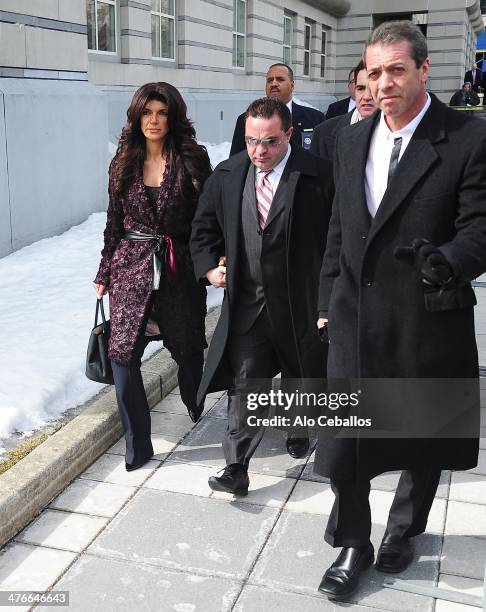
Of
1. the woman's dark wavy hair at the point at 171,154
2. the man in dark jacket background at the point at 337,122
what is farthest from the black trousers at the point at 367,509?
the man in dark jacket background at the point at 337,122

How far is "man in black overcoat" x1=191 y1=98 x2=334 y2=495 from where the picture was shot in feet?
11.7

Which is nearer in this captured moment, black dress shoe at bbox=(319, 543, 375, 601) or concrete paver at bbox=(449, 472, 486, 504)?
black dress shoe at bbox=(319, 543, 375, 601)

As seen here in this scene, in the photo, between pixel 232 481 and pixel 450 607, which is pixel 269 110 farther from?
pixel 450 607

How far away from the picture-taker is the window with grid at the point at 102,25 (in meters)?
11.7

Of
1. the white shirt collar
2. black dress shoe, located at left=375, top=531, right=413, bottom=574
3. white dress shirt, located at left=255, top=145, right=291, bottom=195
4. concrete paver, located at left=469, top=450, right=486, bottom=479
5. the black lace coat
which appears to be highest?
the white shirt collar

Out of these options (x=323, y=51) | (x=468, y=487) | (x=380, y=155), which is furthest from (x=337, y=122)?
(x=323, y=51)

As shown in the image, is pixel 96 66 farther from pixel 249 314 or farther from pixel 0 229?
pixel 249 314

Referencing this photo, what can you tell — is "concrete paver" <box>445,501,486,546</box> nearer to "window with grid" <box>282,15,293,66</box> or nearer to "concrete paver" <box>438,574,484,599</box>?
"concrete paver" <box>438,574,484,599</box>

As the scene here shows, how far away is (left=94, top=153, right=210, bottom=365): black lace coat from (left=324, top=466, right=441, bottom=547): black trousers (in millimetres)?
1484

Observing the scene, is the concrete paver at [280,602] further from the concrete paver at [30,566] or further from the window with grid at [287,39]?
the window with grid at [287,39]

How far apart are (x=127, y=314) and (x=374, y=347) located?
1622 millimetres

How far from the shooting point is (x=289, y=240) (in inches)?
140

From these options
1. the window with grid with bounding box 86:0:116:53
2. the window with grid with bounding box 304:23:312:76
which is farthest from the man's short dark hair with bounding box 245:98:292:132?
the window with grid with bounding box 304:23:312:76

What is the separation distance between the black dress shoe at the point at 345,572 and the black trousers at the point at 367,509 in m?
0.04
